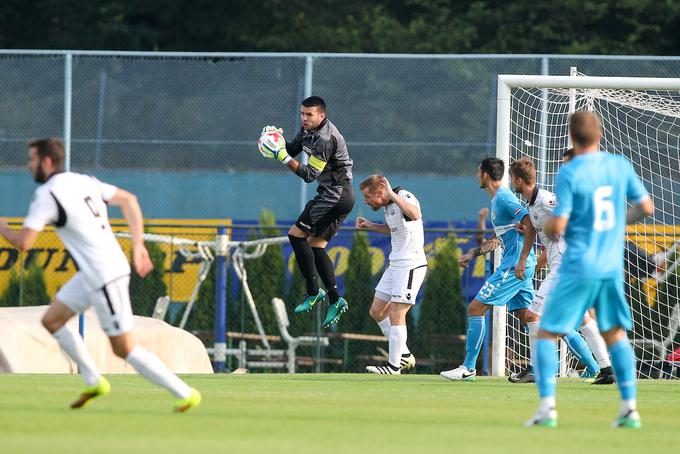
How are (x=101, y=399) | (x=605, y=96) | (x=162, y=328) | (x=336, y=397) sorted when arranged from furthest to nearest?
(x=162, y=328) < (x=605, y=96) < (x=336, y=397) < (x=101, y=399)

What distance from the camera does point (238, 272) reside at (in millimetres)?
19891

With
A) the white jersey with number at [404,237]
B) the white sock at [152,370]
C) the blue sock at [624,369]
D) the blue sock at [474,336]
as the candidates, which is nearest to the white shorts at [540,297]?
the blue sock at [474,336]

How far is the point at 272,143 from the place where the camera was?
1297cm

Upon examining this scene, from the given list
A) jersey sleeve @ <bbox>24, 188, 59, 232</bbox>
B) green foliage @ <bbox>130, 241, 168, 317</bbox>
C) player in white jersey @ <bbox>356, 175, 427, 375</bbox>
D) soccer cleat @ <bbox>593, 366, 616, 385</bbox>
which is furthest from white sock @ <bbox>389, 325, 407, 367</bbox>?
green foliage @ <bbox>130, 241, 168, 317</bbox>

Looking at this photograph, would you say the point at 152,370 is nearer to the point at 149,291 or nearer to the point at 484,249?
the point at 484,249

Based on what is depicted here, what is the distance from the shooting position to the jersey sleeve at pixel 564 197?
8156mm

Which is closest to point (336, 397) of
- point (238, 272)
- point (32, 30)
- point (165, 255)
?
point (238, 272)

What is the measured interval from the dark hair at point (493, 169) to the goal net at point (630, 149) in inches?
49.3

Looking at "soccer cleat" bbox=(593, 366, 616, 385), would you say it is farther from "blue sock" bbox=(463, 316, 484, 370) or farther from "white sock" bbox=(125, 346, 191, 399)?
"white sock" bbox=(125, 346, 191, 399)

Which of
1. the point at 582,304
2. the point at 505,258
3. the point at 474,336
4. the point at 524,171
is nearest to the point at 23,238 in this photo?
the point at 582,304

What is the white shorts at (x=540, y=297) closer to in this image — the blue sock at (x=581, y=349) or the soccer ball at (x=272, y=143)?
the blue sock at (x=581, y=349)

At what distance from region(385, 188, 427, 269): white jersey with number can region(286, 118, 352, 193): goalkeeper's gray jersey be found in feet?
3.05

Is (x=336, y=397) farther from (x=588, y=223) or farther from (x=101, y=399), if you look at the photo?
(x=588, y=223)

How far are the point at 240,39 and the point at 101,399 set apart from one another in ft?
71.6
